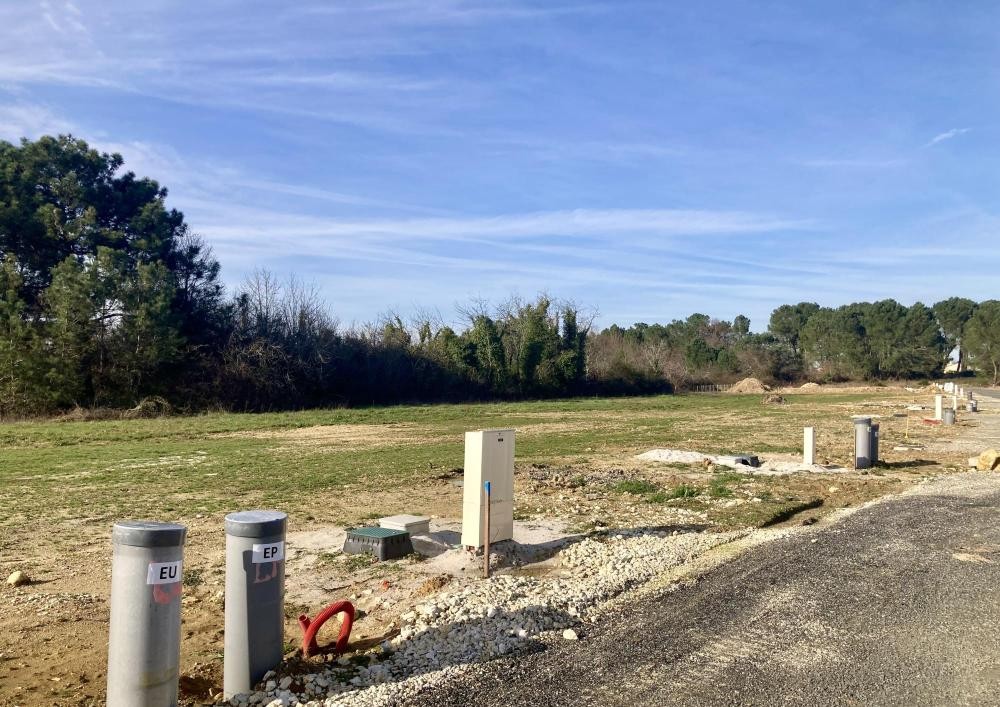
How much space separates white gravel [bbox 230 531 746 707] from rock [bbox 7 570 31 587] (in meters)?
3.78

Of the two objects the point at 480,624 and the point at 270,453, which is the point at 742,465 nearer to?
the point at 270,453

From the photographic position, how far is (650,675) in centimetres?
487

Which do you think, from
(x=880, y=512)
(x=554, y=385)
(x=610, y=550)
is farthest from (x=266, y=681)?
(x=554, y=385)

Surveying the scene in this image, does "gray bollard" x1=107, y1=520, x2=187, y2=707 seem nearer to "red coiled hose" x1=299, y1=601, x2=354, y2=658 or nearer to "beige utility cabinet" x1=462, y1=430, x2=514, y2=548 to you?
"red coiled hose" x1=299, y1=601, x2=354, y2=658

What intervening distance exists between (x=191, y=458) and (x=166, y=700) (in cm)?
1554

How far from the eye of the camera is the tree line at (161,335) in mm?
37000

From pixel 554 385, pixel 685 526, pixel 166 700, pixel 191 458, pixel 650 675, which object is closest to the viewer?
pixel 166 700

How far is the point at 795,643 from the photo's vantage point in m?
5.45

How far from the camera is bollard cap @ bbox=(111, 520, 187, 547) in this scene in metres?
4.07

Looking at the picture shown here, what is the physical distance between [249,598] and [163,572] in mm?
701

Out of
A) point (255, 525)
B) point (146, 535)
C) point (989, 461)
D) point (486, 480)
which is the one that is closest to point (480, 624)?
point (255, 525)

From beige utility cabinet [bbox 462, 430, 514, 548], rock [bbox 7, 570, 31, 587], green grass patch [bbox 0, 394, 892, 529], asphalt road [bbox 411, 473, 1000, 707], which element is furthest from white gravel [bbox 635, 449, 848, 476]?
rock [bbox 7, 570, 31, 587]

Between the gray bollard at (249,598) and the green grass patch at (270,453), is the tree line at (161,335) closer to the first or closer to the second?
the green grass patch at (270,453)

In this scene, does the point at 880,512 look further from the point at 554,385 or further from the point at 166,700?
the point at 554,385
